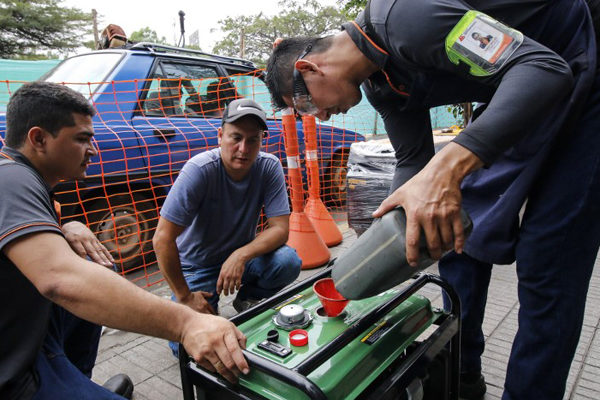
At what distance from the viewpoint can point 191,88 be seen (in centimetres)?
386

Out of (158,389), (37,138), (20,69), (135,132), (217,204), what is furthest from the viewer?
(20,69)

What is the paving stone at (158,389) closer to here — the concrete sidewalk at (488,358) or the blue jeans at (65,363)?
the concrete sidewalk at (488,358)

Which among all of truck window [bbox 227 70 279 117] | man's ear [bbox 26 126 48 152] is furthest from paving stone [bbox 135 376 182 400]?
truck window [bbox 227 70 279 117]

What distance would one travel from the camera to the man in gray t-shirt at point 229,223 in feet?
7.13

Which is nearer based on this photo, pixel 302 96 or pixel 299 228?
pixel 302 96

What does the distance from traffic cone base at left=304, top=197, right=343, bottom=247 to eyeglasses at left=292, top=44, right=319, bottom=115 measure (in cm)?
270

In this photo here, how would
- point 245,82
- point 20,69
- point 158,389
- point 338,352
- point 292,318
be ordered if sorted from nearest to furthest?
point 338,352
point 292,318
point 158,389
point 245,82
point 20,69

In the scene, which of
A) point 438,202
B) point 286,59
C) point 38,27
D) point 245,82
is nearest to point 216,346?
point 438,202

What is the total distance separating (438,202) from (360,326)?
493 millimetres

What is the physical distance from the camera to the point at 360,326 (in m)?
1.22

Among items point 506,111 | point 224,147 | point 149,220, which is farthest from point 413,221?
point 149,220

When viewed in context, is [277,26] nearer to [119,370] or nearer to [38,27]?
[38,27]

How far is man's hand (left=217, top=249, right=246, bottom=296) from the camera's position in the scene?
221 cm

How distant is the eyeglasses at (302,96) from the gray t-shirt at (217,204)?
1001mm
